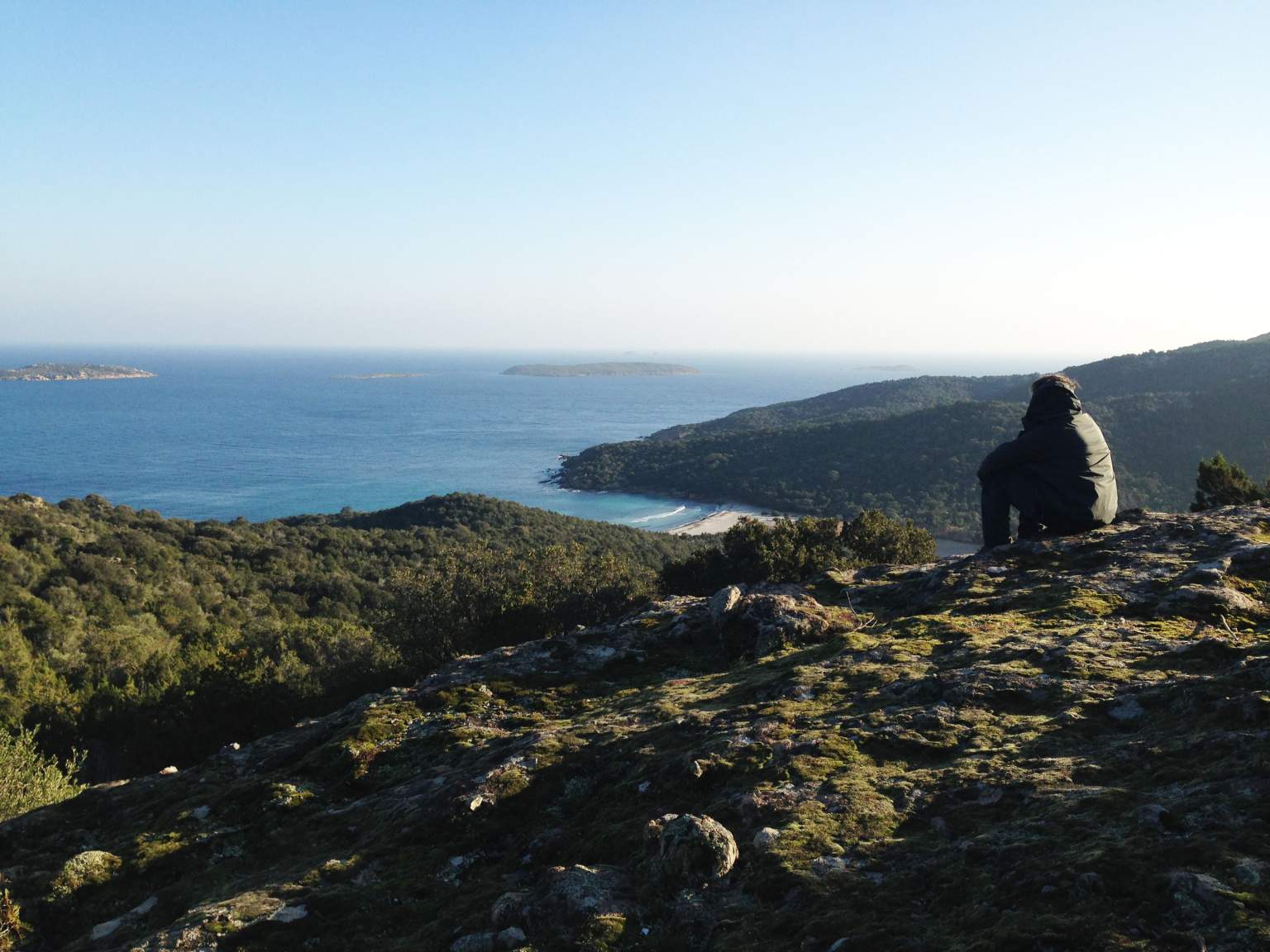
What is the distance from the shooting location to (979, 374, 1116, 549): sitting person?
447 inches

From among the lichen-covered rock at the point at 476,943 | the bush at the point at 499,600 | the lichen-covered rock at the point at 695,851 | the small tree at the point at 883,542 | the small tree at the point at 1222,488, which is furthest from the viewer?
the small tree at the point at 883,542

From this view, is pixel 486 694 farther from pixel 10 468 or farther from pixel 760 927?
pixel 10 468

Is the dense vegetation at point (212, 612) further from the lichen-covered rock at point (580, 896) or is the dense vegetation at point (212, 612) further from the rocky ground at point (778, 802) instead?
the lichen-covered rock at point (580, 896)

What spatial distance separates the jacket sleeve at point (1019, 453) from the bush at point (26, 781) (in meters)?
16.4

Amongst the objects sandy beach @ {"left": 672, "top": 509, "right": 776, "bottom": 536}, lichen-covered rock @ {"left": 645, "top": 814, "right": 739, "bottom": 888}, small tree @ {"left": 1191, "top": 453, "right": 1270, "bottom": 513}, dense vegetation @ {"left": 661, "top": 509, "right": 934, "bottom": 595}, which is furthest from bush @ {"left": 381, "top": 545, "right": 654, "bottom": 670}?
sandy beach @ {"left": 672, "top": 509, "right": 776, "bottom": 536}

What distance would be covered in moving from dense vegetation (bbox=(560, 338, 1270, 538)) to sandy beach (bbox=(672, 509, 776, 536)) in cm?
630

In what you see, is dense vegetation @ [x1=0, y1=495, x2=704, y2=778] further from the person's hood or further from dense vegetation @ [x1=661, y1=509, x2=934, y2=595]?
the person's hood

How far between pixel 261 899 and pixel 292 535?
7085 centimetres

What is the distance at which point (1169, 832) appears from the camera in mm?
3775

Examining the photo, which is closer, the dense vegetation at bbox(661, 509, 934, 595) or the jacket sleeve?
the jacket sleeve

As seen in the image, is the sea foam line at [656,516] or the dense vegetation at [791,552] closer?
the dense vegetation at [791,552]

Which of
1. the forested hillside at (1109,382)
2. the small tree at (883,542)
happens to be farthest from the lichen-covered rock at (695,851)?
the forested hillside at (1109,382)

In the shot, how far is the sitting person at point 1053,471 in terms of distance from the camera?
1136cm

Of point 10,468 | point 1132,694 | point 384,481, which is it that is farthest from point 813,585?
point 10,468
